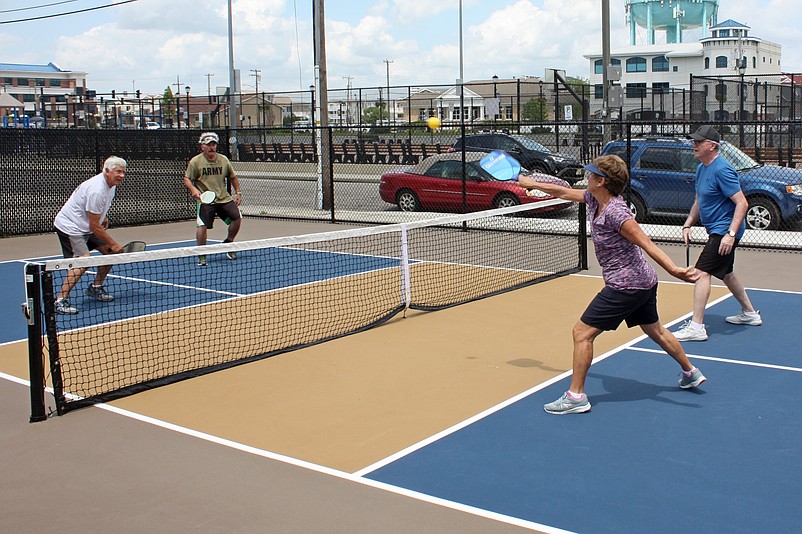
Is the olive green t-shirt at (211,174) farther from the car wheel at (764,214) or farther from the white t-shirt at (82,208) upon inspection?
the car wheel at (764,214)

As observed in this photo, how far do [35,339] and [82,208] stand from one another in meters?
3.97

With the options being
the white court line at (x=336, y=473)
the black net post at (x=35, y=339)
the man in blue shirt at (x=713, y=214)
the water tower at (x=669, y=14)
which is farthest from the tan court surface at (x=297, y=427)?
the water tower at (x=669, y=14)

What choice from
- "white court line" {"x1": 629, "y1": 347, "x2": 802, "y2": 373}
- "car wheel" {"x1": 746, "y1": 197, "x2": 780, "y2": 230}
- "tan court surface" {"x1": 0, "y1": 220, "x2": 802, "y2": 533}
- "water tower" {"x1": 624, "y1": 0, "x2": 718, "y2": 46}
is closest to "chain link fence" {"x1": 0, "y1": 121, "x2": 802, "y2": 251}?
"car wheel" {"x1": 746, "y1": 197, "x2": 780, "y2": 230}

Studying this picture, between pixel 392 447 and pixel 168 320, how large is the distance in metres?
4.71

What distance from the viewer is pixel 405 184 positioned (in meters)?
20.7

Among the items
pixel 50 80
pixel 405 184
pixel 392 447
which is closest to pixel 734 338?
pixel 392 447

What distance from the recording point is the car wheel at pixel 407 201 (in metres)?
20.5

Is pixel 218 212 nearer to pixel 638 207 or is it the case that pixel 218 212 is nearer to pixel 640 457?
pixel 638 207

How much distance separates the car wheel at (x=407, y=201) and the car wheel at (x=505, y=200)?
234 centimetres

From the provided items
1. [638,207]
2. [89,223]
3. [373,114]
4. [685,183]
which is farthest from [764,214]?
[373,114]

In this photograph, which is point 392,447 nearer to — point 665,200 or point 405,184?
point 665,200

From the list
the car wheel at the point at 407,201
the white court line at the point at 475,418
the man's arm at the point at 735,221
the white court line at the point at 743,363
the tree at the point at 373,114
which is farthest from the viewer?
the tree at the point at 373,114

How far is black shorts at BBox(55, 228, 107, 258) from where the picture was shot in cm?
1036

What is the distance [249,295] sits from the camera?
10742mm
